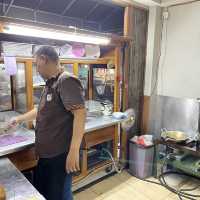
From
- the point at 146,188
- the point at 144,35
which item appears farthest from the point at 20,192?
the point at 144,35

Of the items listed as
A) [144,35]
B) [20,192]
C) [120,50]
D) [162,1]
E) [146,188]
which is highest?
[162,1]

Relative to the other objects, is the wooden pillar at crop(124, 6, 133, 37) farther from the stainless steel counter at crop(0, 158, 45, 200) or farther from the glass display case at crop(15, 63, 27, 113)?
the stainless steel counter at crop(0, 158, 45, 200)

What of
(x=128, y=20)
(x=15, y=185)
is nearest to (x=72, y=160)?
(x=15, y=185)

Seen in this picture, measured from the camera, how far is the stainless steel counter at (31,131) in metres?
1.66

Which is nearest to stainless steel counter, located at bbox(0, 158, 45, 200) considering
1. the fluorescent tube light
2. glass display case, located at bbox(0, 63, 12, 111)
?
glass display case, located at bbox(0, 63, 12, 111)

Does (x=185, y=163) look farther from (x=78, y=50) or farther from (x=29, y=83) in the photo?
(x=29, y=83)

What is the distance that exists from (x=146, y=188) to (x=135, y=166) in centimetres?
33

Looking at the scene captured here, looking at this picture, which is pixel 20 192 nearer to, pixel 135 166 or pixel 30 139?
pixel 30 139

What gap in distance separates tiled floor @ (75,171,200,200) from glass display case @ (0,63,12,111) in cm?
128

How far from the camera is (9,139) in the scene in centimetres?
184

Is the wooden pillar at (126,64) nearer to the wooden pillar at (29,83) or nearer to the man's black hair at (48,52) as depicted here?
the wooden pillar at (29,83)

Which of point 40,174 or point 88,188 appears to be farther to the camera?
point 88,188

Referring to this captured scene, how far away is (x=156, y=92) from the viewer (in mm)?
3094

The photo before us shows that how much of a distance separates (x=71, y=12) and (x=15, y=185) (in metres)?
2.25
